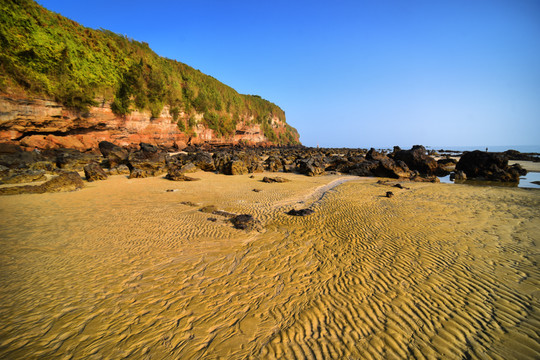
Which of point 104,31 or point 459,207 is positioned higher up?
point 104,31

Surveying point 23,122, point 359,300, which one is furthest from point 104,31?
point 359,300

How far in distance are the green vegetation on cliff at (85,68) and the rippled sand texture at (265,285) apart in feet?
72.1

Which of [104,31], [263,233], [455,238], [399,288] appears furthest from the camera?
[104,31]

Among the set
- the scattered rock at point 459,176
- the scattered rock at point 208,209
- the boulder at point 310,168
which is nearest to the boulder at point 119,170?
the scattered rock at point 208,209

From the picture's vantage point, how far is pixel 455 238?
23.4 ft

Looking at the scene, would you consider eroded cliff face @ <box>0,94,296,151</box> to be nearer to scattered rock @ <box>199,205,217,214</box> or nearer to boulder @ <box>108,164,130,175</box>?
boulder @ <box>108,164,130,175</box>

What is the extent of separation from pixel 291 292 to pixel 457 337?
9.66 feet

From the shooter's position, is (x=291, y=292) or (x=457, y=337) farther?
(x=291, y=292)

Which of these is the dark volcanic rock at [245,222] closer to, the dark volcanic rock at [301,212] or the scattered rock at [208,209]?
the scattered rock at [208,209]

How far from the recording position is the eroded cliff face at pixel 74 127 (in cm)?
2052

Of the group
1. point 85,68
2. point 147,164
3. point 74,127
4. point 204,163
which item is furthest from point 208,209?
point 85,68

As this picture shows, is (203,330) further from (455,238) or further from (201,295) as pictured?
(455,238)

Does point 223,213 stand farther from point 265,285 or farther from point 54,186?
point 54,186

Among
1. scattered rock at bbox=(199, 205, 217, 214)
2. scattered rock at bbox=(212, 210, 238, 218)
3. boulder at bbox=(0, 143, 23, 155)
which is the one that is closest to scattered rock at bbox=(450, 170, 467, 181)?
scattered rock at bbox=(212, 210, 238, 218)
